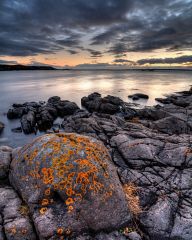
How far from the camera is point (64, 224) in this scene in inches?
204

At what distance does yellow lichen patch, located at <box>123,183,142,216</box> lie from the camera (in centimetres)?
597

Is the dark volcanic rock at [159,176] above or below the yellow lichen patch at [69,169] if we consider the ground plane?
below

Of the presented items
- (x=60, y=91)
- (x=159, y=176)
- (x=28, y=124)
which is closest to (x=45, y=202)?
(x=159, y=176)

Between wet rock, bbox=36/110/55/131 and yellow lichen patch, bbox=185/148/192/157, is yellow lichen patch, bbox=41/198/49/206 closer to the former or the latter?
yellow lichen patch, bbox=185/148/192/157

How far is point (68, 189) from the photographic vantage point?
5.66 m

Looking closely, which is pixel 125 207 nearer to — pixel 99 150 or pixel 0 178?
pixel 99 150

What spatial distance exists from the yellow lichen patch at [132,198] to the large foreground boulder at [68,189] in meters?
0.37

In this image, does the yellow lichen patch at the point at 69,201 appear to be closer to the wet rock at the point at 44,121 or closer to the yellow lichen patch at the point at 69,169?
the yellow lichen patch at the point at 69,169

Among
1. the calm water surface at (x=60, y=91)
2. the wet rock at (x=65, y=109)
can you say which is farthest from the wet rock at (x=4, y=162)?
the wet rock at (x=65, y=109)

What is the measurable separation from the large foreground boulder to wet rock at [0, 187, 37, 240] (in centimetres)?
24

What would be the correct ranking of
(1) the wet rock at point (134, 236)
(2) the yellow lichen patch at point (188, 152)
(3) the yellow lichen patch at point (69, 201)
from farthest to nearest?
1. (2) the yellow lichen patch at point (188, 152)
2. (3) the yellow lichen patch at point (69, 201)
3. (1) the wet rock at point (134, 236)

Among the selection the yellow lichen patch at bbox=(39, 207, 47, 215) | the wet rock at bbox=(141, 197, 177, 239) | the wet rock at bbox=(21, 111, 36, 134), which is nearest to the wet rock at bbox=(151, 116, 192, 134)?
the wet rock at bbox=(141, 197, 177, 239)

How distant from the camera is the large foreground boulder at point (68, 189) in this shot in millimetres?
5281

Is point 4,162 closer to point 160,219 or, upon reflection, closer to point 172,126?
point 160,219
